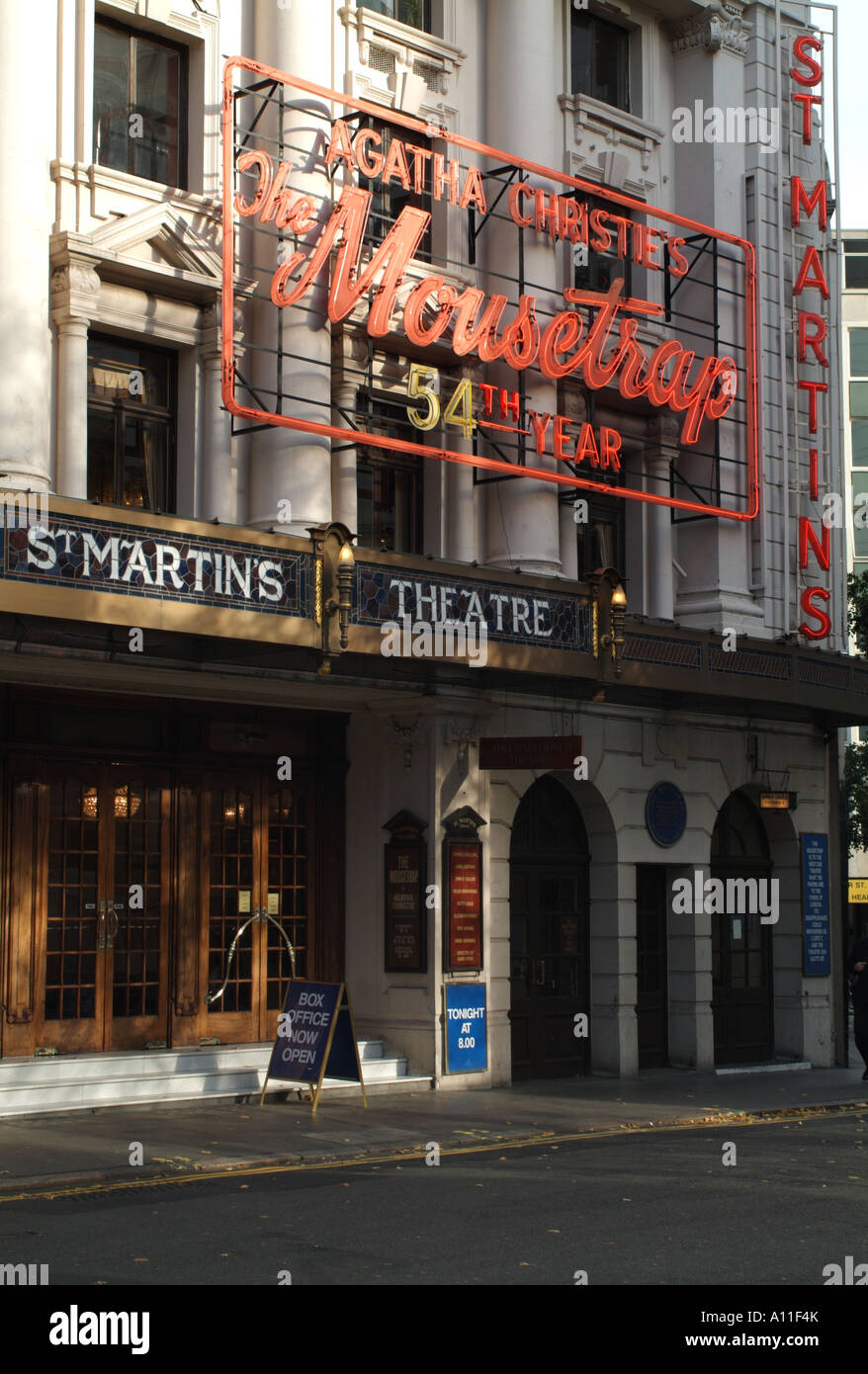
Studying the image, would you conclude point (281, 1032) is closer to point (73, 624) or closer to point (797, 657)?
point (73, 624)

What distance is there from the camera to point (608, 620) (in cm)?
1917

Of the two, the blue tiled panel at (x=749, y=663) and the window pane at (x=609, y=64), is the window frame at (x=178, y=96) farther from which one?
the blue tiled panel at (x=749, y=663)

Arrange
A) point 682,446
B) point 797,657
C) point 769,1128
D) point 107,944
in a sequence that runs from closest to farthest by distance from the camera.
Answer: point 769,1128 → point 107,944 → point 797,657 → point 682,446

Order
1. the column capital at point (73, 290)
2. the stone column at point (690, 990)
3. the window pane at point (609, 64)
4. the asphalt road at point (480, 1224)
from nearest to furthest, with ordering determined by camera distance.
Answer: the asphalt road at point (480, 1224), the column capital at point (73, 290), the stone column at point (690, 990), the window pane at point (609, 64)

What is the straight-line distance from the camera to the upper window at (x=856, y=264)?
217 ft

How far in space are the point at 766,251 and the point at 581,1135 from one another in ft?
47.6

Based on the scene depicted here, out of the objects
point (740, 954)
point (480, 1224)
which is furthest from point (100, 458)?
point (740, 954)

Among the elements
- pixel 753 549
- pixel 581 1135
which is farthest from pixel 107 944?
pixel 753 549

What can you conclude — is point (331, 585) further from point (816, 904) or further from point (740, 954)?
point (816, 904)

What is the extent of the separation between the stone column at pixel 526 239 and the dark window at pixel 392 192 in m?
1.02

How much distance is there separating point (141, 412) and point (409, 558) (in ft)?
11.2

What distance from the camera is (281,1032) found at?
16906 mm
